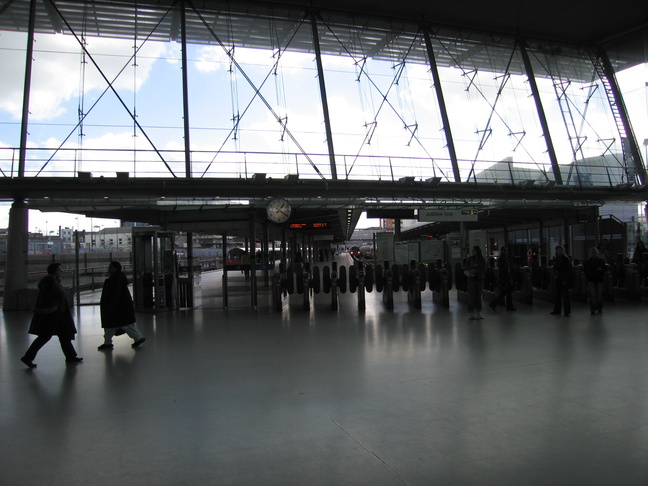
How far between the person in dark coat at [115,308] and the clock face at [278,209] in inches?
204

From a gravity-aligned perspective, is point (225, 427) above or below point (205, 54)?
below

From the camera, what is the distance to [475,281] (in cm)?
921

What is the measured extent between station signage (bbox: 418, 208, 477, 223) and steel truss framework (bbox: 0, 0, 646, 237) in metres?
0.48

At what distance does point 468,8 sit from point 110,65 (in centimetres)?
1325

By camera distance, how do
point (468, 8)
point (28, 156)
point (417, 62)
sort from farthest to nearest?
point (417, 62) → point (468, 8) → point (28, 156)

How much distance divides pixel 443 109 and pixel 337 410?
15.1 m

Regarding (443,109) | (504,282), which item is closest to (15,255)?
(504,282)

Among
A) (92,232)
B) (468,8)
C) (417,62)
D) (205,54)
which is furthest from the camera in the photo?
(417,62)

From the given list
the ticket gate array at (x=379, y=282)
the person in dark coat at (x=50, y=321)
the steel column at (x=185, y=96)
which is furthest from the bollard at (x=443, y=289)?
the steel column at (x=185, y=96)

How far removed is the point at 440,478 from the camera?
9.29 ft

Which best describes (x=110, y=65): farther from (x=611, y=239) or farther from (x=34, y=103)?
(x=611, y=239)

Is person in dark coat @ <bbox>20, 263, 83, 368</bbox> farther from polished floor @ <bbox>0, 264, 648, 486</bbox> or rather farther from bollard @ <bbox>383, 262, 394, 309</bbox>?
bollard @ <bbox>383, 262, 394, 309</bbox>

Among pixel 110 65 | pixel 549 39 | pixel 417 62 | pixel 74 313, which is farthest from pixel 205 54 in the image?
pixel 549 39

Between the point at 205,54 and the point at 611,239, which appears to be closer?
the point at 205,54
